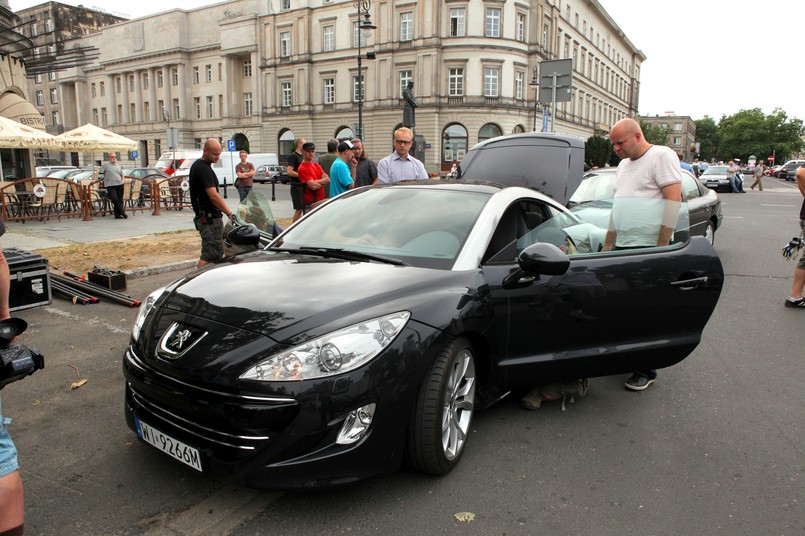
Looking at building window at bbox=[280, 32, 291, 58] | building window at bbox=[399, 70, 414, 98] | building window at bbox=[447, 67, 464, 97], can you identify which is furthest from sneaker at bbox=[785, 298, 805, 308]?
building window at bbox=[280, 32, 291, 58]

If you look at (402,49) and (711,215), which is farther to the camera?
(402,49)

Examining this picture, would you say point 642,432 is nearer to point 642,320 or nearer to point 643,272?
point 642,320

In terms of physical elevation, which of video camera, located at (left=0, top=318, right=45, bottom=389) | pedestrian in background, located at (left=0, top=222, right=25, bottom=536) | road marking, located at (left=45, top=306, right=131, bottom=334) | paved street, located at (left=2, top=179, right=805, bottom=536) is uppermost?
video camera, located at (left=0, top=318, right=45, bottom=389)

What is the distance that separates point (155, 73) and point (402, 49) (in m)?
35.3

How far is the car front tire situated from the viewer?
2680 mm

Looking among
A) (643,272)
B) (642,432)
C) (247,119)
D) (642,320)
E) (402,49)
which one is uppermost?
(402,49)

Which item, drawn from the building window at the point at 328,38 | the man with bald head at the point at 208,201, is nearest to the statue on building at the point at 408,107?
the man with bald head at the point at 208,201

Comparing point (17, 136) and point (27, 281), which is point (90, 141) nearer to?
point (17, 136)

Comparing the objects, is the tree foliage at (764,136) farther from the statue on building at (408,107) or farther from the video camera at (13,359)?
the video camera at (13,359)

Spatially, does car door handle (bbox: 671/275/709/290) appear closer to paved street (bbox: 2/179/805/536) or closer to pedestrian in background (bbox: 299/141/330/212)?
paved street (bbox: 2/179/805/536)

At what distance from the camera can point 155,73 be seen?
7069cm

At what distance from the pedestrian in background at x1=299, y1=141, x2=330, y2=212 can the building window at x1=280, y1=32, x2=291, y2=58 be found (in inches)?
2171

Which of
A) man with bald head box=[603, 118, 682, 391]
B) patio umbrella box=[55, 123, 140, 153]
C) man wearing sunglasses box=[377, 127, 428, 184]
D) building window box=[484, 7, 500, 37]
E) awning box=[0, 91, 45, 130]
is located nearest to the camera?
man with bald head box=[603, 118, 682, 391]

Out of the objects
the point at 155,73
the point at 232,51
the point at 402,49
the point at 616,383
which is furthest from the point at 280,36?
the point at 616,383
